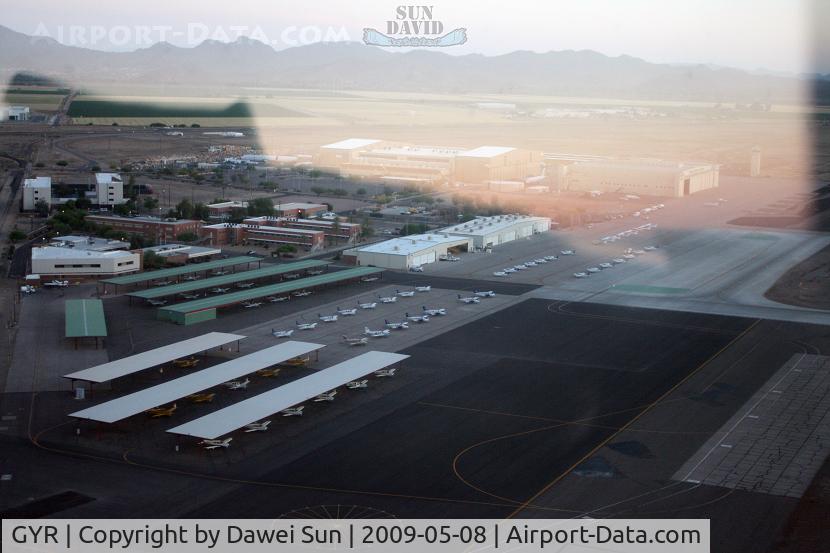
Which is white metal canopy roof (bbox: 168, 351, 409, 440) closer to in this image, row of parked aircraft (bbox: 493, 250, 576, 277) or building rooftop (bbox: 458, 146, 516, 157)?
row of parked aircraft (bbox: 493, 250, 576, 277)

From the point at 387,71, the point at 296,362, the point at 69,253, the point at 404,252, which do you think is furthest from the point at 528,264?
the point at 387,71

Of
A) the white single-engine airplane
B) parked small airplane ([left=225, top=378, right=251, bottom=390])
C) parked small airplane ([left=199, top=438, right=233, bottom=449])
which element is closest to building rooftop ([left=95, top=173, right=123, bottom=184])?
parked small airplane ([left=225, top=378, right=251, bottom=390])

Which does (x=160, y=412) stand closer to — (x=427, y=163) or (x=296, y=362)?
(x=296, y=362)

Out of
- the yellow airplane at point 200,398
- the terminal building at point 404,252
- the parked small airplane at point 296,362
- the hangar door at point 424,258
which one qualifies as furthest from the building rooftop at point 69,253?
the yellow airplane at point 200,398

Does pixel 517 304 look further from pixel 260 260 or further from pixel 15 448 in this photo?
pixel 15 448

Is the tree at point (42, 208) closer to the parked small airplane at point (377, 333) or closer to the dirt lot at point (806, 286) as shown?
the parked small airplane at point (377, 333)

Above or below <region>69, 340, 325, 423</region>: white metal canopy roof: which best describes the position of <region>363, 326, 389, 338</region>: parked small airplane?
below

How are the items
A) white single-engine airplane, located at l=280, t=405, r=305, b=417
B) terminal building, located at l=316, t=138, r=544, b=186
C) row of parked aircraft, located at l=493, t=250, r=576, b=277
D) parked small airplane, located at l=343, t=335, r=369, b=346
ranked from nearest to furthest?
white single-engine airplane, located at l=280, t=405, r=305, b=417, parked small airplane, located at l=343, t=335, r=369, b=346, row of parked aircraft, located at l=493, t=250, r=576, b=277, terminal building, located at l=316, t=138, r=544, b=186
